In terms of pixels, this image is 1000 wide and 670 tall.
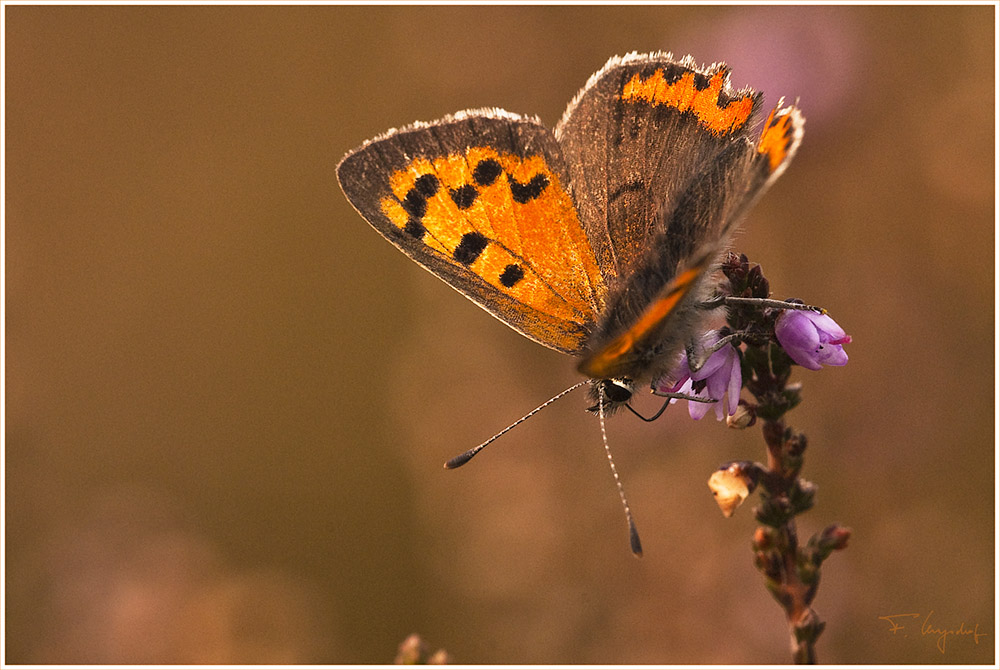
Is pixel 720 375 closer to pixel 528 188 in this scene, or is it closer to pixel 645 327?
pixel 645 327

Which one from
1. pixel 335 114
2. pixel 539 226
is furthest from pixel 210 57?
pixel 539 226

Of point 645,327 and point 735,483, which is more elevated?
point 645,327

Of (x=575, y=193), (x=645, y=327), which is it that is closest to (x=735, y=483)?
(x=645, y=327)

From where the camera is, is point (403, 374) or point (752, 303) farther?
point (403, 374)

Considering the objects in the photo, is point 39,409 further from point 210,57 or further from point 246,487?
point 210,57

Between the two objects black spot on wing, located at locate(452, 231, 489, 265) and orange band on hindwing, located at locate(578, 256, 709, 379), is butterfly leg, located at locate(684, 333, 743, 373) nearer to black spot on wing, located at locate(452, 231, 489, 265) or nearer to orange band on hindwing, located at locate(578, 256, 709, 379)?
orange band on hindwing, located at locate(578, 256, 709, 379)

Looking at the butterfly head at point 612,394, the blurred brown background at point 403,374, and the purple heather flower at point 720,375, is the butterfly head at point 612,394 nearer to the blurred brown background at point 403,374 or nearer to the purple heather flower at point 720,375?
the purple heather flower at point 720,375

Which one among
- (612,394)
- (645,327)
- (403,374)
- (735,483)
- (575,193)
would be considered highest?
(575,193)

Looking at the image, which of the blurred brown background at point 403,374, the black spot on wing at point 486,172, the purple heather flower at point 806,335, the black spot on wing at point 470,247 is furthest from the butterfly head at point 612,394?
the blurred brown background at point 403,374
